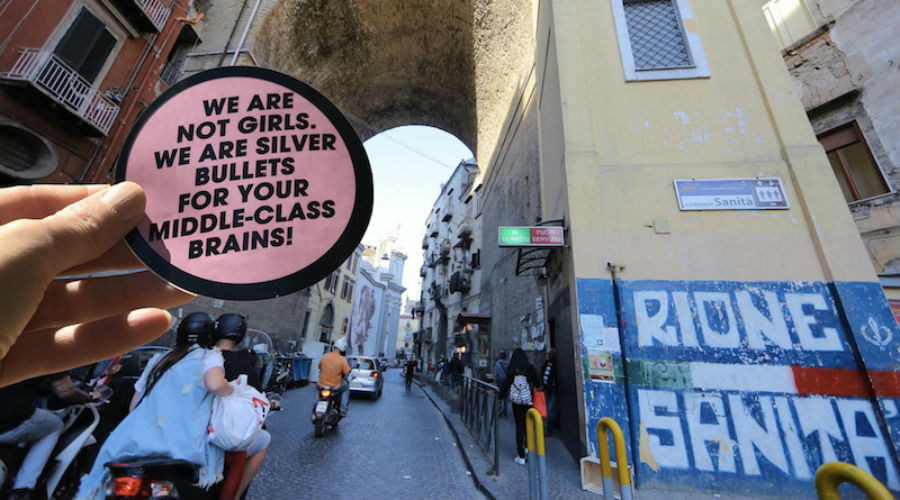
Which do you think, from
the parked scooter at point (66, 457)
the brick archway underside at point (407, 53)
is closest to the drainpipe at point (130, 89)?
the brick archway underside at point (407, 53)

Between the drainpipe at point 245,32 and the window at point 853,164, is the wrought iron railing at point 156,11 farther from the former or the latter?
the window at point 853,164

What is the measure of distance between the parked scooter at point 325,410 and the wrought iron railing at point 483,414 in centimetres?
274

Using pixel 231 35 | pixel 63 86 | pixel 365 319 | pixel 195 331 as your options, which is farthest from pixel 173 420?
pixel 365 319

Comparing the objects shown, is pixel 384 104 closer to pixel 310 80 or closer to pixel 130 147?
pixel 310 80

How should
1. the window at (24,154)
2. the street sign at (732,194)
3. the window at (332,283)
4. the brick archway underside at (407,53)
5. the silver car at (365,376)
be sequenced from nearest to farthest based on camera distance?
1. the street sign at (732,194)
2. the window at (24,154)
3. the silver car at (365,376)
4. the brick archway underside at (407,53)
5. the window at (332,283)

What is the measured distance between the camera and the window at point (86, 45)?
8.90m

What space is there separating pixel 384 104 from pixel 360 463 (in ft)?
67.6

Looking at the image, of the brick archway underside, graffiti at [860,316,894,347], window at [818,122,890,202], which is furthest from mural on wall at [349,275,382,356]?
graffiti at [860,316,894,347]

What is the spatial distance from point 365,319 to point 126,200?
38.2 meters

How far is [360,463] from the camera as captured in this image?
16.3 ft

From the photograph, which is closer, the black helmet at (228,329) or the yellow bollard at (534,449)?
the black helmet at (228,329)

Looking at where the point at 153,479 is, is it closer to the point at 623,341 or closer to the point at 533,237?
the point at 623,341

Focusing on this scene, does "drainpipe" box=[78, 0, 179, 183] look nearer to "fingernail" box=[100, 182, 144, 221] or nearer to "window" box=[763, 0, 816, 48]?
"fingernail" box=[100, 182, 144, 221]

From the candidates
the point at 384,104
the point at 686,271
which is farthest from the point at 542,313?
the point at 384,104
